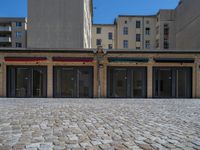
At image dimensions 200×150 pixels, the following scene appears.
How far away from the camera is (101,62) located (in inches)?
885

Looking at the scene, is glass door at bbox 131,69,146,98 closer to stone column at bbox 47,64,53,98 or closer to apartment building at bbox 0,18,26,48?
stone column at bbox 47,64,53,98

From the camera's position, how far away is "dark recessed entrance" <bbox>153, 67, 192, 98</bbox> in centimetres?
2320

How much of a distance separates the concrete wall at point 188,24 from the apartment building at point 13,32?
124 ft

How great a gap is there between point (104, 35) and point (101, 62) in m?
42.1

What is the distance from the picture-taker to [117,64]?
22734 mm

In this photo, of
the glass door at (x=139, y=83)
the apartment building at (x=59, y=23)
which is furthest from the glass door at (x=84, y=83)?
the apartment building at (x=59, y=23)

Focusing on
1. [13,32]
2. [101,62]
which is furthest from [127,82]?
[13,32]

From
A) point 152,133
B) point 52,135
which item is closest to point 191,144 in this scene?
point 152,133

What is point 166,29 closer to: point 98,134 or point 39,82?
point 39,82

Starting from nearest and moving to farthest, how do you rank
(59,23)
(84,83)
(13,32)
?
(84,83), (59,23), (13,32)

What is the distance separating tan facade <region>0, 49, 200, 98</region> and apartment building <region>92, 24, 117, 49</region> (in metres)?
40.4

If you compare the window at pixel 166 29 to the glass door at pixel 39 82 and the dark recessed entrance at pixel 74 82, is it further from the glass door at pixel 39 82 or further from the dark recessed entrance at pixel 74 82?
the glass door at pixel 39 82

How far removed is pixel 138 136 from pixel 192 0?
3923 cm

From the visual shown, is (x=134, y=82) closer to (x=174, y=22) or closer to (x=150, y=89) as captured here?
(x=150, y=89)
